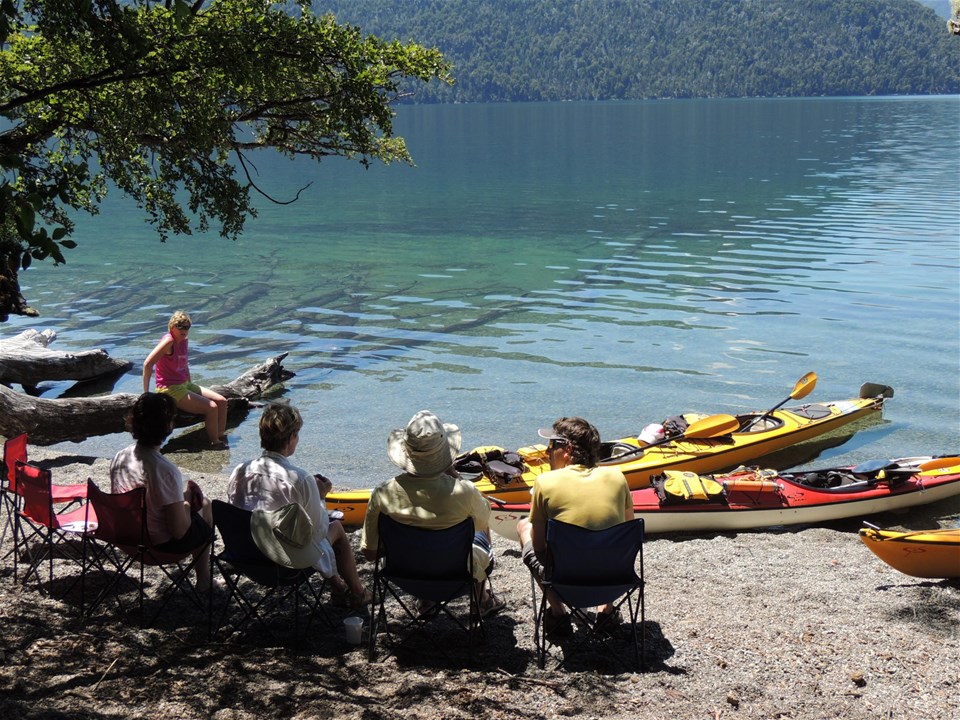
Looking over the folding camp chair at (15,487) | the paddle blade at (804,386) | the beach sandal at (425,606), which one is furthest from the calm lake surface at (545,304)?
the beach sandal at (425,606)

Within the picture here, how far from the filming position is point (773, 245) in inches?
1145

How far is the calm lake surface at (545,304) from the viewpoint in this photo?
14.0 metres

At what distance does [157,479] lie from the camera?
18.7ft

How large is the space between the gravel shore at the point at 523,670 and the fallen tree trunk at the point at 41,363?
907cm

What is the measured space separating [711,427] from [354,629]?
624 centimetres

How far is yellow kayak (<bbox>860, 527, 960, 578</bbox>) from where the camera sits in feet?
21.6

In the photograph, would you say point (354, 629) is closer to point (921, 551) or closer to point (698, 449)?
point (921, 551)

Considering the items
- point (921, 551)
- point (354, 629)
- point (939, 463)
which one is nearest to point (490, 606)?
point (354, 629)

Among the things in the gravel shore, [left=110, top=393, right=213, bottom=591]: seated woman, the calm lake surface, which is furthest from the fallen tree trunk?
[left=110, top=393, right=213, bottom=591]: seated woman

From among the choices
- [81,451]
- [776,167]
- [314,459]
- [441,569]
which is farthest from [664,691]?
[776,167]

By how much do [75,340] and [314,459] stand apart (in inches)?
348

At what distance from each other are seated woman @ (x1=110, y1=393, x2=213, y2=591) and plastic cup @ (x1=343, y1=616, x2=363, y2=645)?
111 cm

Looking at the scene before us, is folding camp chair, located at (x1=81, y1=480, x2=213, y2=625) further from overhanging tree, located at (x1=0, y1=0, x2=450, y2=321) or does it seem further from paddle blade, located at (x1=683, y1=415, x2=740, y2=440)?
paddle blade, located at (x1=683, y1=415, x2=740, y2=440)

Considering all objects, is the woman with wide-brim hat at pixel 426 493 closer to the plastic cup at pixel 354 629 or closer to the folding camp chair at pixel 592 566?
the plastic cup at pixel 354 629
